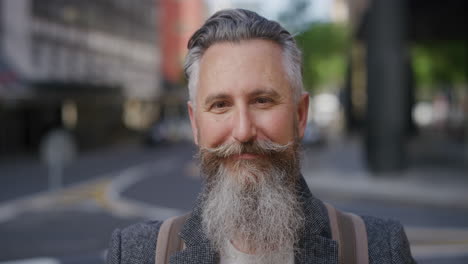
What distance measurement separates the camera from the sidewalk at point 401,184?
1227cm

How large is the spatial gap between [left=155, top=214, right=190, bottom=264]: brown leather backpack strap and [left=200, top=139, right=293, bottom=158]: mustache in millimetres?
246

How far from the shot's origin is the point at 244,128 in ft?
5.33

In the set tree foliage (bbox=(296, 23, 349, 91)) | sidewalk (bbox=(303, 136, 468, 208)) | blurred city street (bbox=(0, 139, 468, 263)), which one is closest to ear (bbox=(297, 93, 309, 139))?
blurred city street (bbox=(0, 139, 468, 263))

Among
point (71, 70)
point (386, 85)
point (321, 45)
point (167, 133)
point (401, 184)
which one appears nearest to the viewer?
point (401, 184)

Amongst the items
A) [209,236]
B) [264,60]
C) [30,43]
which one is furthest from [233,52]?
[30,43]

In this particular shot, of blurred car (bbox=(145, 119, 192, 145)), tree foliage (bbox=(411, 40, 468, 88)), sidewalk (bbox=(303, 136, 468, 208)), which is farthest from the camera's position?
tree foliage (bbox=(411, 40, 468, 88))

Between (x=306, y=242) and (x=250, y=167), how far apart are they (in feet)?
0.82

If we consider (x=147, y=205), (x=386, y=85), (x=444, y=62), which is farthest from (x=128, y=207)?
(x=444, y=62)

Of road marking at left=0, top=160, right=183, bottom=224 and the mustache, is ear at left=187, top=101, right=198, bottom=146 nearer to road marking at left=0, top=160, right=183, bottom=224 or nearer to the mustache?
the mustache

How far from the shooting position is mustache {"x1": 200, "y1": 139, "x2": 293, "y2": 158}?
1.65 metres

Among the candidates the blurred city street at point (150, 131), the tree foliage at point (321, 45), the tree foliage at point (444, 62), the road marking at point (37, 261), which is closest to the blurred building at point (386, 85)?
the blurred city street at point (150, 131)

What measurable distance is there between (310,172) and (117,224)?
849 centimetres

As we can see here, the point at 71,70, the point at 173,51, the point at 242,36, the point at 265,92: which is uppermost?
the point at 173,51

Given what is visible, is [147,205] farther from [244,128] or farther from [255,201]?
[244,128]
